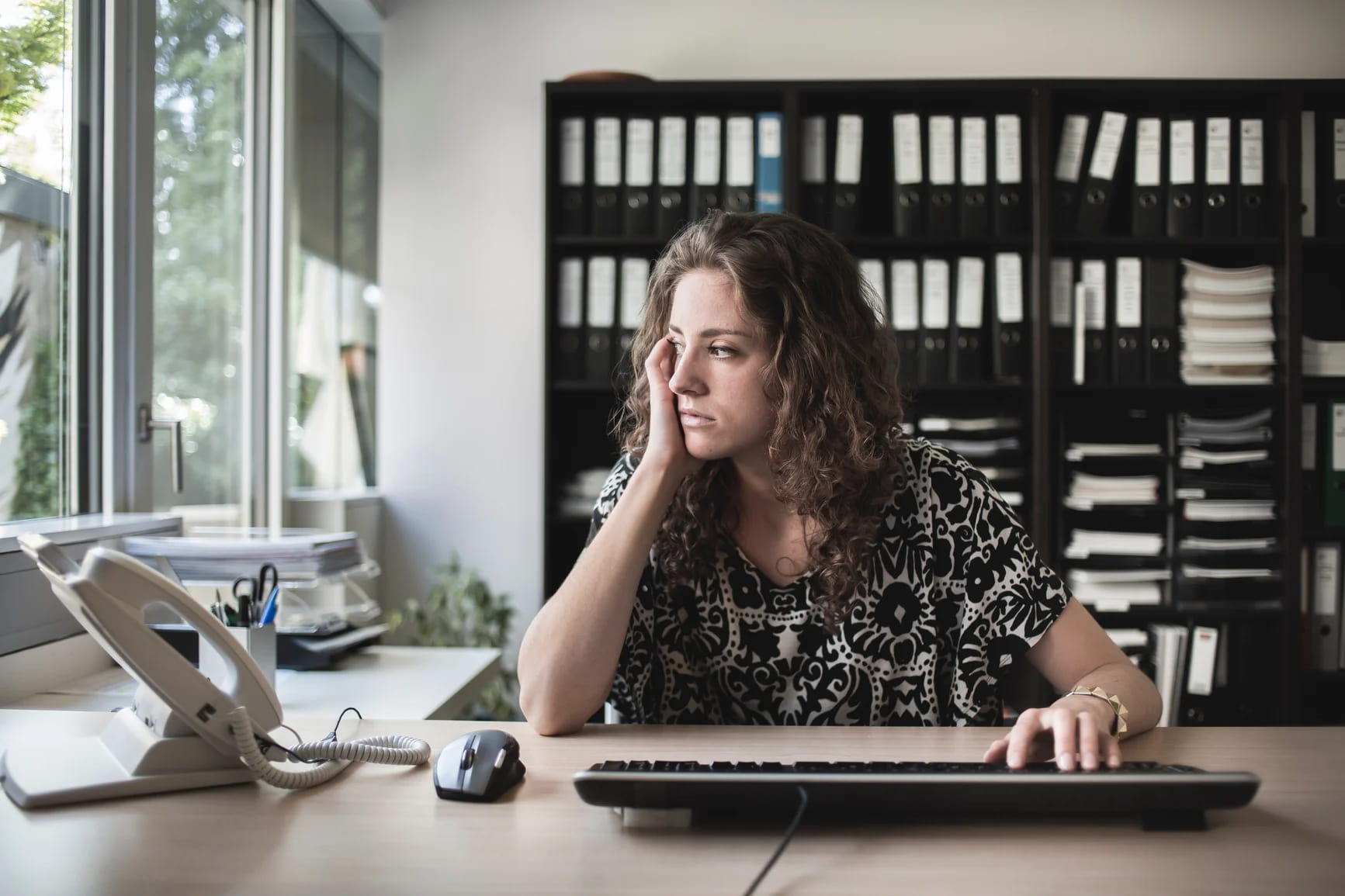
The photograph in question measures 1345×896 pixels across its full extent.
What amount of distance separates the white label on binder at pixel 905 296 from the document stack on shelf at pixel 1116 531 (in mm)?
541

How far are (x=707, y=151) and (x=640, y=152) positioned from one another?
0.19m

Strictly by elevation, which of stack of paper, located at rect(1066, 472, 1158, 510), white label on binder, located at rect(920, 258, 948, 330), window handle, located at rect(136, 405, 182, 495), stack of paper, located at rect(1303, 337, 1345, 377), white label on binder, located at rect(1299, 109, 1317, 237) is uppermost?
white label on binder, located at rect(1299, 109, 1317, 237)

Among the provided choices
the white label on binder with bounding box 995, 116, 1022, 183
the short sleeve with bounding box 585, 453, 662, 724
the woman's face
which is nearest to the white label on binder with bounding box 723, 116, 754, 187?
the white label on binder with bounding box 995, 116, 1022, 183

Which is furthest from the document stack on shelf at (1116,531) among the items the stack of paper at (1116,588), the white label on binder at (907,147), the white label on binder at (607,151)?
the white label on binder at (607,151)

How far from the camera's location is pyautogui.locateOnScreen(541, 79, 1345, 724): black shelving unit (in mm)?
2578

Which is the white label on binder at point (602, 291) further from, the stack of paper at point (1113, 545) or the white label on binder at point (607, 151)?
the stack of paper at point (1113, 545)

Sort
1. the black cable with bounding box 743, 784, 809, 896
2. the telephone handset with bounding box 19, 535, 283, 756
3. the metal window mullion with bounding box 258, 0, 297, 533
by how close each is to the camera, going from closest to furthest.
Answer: the black cable with bounding box 743, 784, 809, 896 → the telephone handset with bounding box 19, 535, 283, 756 → the metal window mullion with bounding box 258, 0, 297, 533

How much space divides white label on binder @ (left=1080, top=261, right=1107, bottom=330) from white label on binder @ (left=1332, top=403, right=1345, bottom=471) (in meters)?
0.67

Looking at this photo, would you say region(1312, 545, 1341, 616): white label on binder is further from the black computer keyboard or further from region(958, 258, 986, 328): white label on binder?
the black computer keyboard

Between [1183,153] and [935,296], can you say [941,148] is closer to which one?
[935,296]

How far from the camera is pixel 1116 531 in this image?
269 cm

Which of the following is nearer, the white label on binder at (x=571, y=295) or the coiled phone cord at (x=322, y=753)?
the coiled phone cord at (x=322, y=753)

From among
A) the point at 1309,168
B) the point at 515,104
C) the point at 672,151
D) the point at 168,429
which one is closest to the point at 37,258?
the point at 168,429

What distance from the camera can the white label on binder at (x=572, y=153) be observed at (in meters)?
2.71
